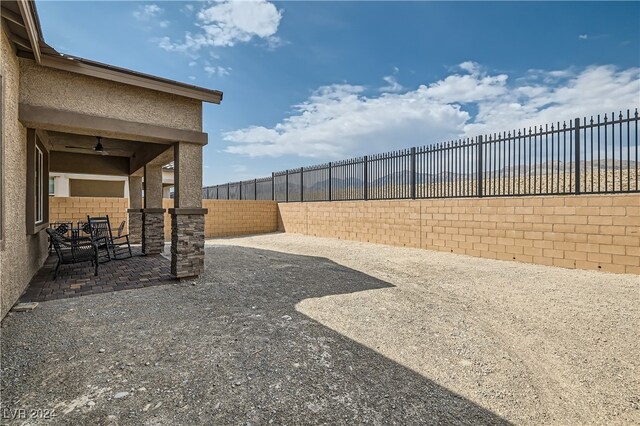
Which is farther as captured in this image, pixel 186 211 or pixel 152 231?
pixel 152 231

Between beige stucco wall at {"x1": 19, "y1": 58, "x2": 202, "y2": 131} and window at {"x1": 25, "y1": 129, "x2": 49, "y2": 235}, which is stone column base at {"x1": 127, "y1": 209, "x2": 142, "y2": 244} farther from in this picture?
beige stucco wall at {"x1": 19, "y1": 58, "x2": 202, "y2": 131}

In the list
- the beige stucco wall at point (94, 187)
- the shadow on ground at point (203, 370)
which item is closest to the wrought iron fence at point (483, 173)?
the shadow on ground at point (203, 370)

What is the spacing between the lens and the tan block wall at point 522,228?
5.96 meters

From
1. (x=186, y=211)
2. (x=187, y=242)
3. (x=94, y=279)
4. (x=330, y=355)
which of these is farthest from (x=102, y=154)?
(x=330, y=355)

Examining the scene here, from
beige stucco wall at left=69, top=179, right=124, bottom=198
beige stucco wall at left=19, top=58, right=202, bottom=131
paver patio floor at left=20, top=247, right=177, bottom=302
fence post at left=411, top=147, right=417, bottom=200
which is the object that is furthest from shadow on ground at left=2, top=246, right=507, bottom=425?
beige stucco wall at left=69, top=179, right=124, bottom=198

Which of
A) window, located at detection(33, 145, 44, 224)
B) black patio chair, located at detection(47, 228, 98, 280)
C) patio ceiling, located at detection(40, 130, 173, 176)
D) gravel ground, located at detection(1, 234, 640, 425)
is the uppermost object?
patio ceiling, located at detection(40, 130, 173, 176)

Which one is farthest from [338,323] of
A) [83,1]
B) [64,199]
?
[64,199]

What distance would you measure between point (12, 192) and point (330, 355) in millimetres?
4341

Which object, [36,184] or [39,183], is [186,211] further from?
[39,183]

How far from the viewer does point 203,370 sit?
102 inches

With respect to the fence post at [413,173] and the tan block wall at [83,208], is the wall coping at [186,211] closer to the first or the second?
the fence post at [413,173]

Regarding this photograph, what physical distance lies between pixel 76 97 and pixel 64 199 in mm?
7902

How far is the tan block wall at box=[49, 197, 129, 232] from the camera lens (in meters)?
10.3

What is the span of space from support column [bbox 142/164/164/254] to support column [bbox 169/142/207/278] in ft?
10.1
